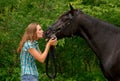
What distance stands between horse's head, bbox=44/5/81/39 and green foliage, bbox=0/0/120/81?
1935mm

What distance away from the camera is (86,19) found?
592 centimetres

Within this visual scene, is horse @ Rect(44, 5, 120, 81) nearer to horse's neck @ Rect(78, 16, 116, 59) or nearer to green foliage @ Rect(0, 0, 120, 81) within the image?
horse's neck @ Rect(78, 16, 116, 59)

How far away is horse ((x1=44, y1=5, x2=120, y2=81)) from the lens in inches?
226

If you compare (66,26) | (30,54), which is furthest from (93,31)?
(30,54)

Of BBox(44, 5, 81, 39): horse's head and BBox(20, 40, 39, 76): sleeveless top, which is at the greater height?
BBox(44, 5, 81, 39): horse's head

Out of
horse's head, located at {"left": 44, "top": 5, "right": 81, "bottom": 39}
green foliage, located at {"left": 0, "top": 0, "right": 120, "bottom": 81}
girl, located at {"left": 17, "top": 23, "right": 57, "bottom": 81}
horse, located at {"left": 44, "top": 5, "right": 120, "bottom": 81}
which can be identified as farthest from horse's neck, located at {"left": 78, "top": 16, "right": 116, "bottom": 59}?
green foliage, located at {"left": 0, "top": 0, "right": 120, "bottom": 81}

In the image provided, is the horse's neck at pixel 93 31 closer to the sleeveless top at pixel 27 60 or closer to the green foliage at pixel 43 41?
the sleeveless top at pixel 27 60

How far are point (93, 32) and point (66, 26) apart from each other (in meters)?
0.45

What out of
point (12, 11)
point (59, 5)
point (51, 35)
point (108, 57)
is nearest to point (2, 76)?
point (12, 11)

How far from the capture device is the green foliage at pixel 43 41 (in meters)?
8.12

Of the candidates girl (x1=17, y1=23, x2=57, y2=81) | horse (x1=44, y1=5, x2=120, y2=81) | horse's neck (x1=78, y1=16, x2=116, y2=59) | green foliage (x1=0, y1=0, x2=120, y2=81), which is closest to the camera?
girl (x1=17, y1=23, x2=57, y2=81)

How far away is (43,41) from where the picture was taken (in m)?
8.27

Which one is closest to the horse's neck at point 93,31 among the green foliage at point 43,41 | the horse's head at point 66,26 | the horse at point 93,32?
the horse at point 93,32

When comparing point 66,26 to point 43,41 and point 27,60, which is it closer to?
point 27,60
